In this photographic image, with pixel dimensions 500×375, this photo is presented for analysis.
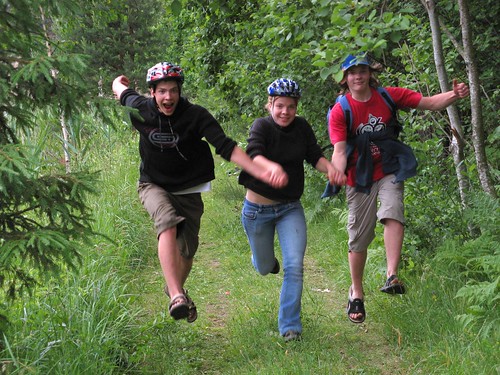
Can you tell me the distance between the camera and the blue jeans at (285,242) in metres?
5.03

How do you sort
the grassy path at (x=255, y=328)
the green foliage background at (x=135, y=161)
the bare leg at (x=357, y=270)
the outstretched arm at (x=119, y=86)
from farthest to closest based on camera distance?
the outstretched arm at (x=119, y=86)
the bare leg at (x=357, y=270)
the grassy path at (x=255, y=328)
the green foliage background at (x=135, y=161)

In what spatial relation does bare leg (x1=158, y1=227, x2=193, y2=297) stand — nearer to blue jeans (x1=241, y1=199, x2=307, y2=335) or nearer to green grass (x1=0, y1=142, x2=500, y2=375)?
green grass (x1=0, y1=142, x2=500, y2=375)

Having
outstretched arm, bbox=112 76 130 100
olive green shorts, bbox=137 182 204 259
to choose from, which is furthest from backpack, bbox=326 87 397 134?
outstretched arm, bbox=112 76 130 100

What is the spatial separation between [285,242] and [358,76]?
1443 millimetres

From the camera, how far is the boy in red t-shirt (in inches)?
193

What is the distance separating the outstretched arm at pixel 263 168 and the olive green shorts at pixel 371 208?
0.89m

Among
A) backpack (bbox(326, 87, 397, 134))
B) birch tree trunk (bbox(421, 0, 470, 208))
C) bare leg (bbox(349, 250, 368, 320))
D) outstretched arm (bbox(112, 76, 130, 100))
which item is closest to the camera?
backpack (bbox(326, 87, 397, 134))

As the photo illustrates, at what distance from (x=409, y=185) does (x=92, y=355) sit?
141 inches

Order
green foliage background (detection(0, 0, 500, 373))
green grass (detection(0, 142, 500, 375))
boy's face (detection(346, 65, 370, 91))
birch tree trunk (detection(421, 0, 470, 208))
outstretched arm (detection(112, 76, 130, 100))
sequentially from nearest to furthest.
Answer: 1. green foliage background (detection(0, 0, 500, 373))
2. green grass (detection(0, 142, 500, 375))
3. boy's face (detection(346, 65, 370, 91))
4. outstretched arm (detection(112, 76, 130, 100))
5. birch tree trunk (detection(421, 0, 470, 208))

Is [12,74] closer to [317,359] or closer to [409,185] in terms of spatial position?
[317,359]

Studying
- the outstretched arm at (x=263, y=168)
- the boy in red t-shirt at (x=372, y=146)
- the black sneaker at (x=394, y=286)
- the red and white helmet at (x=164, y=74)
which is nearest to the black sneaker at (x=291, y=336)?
the boy in red t-shirt at (x=372, y=146)

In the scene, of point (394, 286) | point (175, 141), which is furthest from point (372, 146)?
point (175, 141)

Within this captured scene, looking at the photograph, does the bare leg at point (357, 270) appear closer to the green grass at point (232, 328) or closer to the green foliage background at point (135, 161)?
the green grass at point (232, 328)

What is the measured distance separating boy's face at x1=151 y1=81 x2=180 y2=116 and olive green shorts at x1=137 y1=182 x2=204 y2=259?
2.18ft
